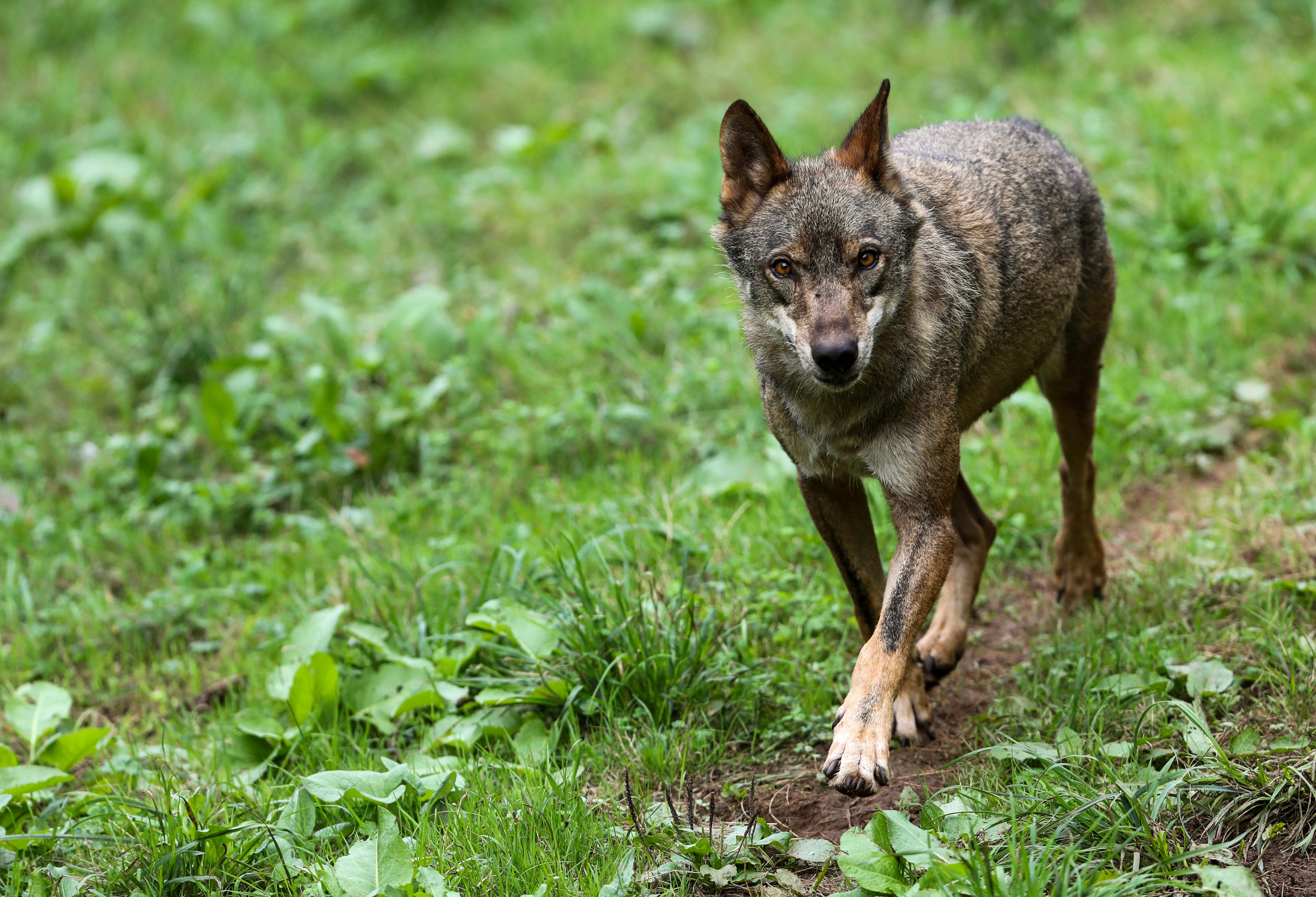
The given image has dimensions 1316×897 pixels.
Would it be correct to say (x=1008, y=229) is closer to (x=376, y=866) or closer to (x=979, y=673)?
(x=979, y=673)

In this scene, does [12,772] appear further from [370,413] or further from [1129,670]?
[1129,670]

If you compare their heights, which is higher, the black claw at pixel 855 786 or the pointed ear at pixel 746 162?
the pointed ear at pixel 746 162

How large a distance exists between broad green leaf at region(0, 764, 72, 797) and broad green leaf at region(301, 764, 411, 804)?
1056 millimetres

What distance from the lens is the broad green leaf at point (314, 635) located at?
5141 mm

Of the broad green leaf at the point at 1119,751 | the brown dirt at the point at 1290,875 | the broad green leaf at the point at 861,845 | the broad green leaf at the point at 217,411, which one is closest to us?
the brown dirt at the point at 1290,875

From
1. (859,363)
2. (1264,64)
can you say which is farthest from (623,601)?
(1264,64)

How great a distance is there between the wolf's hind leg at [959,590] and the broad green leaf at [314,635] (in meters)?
2.48

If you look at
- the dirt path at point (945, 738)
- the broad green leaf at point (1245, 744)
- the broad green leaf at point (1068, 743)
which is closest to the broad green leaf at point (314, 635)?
the dirt path at point (945, 738)

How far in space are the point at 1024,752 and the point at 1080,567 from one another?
159 centimetres

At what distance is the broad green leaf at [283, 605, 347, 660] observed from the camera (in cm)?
514

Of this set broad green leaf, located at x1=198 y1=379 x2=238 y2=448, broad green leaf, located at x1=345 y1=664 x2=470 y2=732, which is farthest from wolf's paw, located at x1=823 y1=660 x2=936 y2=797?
broad green leaf, located at x1=198 y1=379 x2=238 y2=448

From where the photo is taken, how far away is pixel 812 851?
12.7 ft

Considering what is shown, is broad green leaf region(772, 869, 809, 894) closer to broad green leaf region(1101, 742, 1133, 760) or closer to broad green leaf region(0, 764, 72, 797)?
broad green leaf region(1101, 742, 1133, 760)

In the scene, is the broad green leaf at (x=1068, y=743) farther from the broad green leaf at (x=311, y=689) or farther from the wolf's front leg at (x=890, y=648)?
the broad green leaf at (x=311, y=689)
